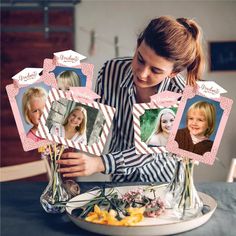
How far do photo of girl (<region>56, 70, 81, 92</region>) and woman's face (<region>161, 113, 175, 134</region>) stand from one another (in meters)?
0.25

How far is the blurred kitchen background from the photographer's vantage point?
3.63 metres

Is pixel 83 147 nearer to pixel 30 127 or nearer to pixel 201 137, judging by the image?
pixel 30 127

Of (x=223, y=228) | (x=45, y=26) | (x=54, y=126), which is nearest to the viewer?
(x=223, y=228)

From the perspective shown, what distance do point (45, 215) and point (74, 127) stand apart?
0.82 feet

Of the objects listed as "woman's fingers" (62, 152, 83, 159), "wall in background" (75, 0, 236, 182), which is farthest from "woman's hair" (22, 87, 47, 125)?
"wall in background" (75, 0, 236, 182)

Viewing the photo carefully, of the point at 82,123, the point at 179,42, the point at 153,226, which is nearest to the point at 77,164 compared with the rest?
the point at 82,123

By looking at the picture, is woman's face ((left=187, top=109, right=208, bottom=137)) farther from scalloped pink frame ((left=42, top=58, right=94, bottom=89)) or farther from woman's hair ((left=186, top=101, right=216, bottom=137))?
scalloped pink frame ((left=42, top=58, right=94, bottom=89))

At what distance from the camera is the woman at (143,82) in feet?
4.51

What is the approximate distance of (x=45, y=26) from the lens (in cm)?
365

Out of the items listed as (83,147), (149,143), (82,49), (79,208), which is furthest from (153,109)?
(82,49)

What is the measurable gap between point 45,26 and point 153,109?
104 inches

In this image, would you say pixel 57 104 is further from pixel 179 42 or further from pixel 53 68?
pixel 179 42

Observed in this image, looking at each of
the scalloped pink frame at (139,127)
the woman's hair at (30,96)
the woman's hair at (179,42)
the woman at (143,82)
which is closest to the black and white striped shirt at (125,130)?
the woman at (143,82)

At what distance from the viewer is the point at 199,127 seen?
1192mm
